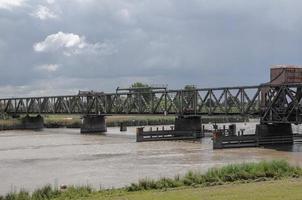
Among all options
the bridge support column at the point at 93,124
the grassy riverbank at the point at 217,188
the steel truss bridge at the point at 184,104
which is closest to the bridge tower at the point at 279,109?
the steel truss bridge at the point at 184,104

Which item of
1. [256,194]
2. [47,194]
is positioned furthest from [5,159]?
[256,194]

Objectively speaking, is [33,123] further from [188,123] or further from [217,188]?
[217,188]

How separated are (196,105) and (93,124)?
96.9ft

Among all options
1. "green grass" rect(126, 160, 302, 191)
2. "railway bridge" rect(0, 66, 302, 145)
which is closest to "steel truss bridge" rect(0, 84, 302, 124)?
"railway bridge" rect(0, 66, 302, 145)

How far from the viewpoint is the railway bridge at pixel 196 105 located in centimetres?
7238

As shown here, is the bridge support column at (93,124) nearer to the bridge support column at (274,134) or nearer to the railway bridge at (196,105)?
the railway bridge at (196,105)

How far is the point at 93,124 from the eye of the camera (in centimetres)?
11644

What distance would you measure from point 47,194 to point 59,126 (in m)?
122

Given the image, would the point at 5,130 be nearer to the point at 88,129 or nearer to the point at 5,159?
the point at 88,129

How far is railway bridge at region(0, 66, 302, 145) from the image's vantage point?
7238 centimetres

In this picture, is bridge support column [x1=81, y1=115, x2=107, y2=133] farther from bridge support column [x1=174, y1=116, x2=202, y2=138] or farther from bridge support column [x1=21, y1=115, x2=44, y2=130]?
bridge support column [x1=174, y1=116, x2=202, y2=138]

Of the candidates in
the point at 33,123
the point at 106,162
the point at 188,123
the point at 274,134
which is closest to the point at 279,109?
the point at 274,134

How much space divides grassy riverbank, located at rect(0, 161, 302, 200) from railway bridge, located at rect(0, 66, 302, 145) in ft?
131

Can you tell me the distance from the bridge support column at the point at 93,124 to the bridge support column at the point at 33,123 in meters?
23.7
